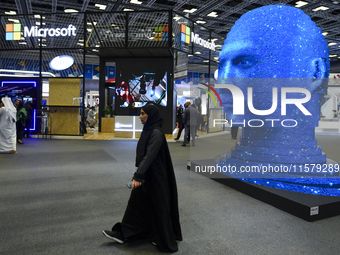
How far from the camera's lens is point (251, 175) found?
180 inches

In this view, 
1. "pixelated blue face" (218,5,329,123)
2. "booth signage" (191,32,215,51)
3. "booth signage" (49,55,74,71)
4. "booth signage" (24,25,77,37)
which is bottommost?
Result: "pixelated blue face" (218,5,329,123)

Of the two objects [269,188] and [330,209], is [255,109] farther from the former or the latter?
[330,209]

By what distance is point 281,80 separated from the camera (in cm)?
439

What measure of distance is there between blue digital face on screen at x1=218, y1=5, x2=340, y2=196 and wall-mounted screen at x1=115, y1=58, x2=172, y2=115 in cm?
823

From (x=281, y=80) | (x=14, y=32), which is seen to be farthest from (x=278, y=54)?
(x=14, y=32)

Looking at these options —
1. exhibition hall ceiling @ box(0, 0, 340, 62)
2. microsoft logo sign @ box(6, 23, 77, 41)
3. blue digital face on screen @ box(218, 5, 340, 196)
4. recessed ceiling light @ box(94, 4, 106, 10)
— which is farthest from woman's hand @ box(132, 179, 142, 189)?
recessed ceiling light @ box(94, 4, 106, 10)

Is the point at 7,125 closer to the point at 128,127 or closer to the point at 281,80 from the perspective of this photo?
the point at 128,127

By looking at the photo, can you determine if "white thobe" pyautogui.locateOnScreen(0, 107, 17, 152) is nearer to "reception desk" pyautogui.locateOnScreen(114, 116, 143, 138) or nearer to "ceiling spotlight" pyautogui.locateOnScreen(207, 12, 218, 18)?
"reception desk" pyautogui.locateOnScreen(114, 116, 143, 138)

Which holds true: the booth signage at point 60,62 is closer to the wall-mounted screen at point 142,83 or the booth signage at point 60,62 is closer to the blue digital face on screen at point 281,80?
the wall-mounted screen at point 142,83

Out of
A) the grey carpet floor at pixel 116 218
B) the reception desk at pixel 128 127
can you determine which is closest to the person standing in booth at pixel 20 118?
the reception desk at pixel 128 127

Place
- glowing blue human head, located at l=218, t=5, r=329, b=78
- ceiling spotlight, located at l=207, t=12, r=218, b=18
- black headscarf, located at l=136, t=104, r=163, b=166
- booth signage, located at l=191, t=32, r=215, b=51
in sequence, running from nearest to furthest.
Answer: black headscarf, located at l=136, t=104, r=163, b=166 → glowing blue human head, located at l=218, t=5, r=329, b=78 → booth signage, located at l=191, t=32, r=215, b=51 → ceiling spotlight, located at l=207, t=12, r=218, b=18

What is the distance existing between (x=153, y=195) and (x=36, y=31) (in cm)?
1154

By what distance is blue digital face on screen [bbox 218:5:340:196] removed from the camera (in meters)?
4.34

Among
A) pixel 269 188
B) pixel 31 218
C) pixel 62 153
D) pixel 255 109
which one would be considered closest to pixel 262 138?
pixel 255 109
